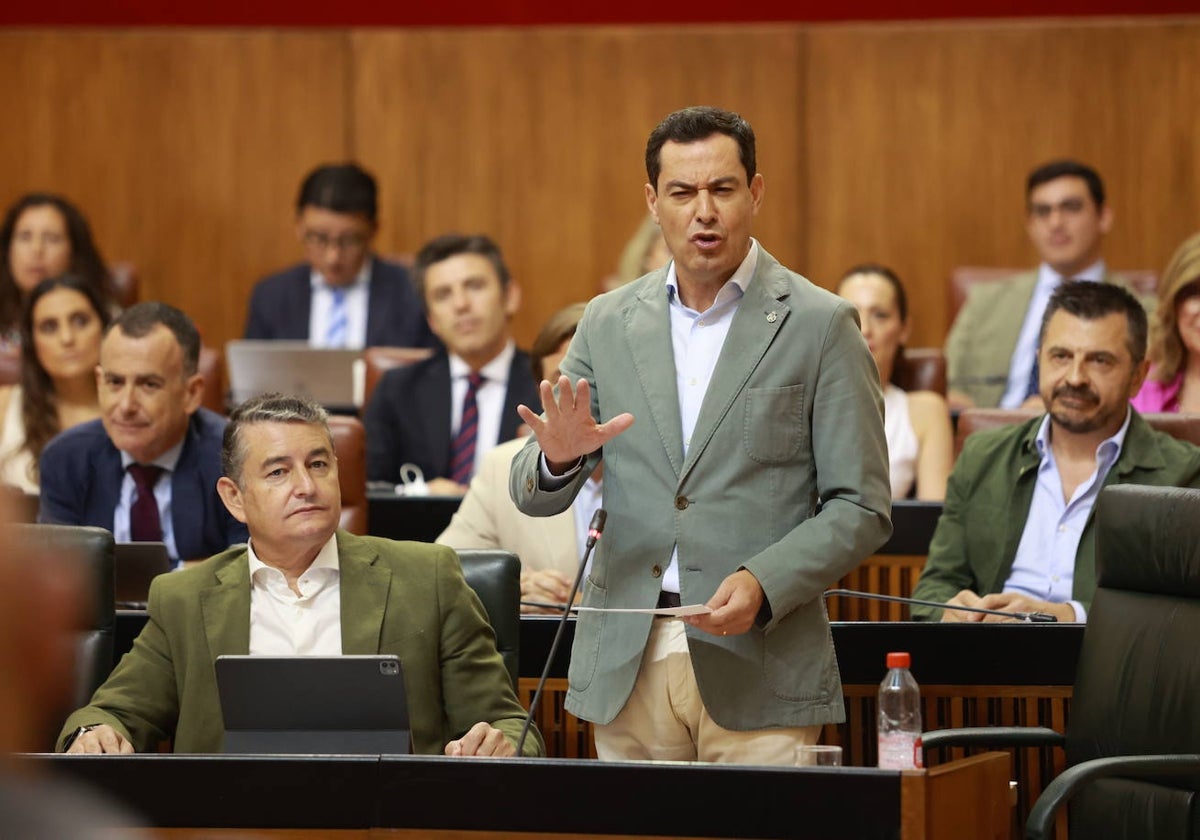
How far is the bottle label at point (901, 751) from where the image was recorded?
7.23 feet

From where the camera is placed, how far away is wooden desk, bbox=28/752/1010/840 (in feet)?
6.68

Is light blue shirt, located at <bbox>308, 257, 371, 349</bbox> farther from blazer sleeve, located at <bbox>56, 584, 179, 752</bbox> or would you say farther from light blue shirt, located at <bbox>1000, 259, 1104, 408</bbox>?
blazer sleeve, located at <bbox>56, 584, 179, 752</bbox>

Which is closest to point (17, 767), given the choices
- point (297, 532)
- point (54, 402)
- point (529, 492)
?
point (529, 492)

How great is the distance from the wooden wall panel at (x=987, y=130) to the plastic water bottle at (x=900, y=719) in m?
4.28

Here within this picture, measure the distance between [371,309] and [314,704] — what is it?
379cm

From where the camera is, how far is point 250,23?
6.92 meters

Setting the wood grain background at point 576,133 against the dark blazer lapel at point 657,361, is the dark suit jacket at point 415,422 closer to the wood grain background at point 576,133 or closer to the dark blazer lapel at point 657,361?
the wood grain background at point 576,133

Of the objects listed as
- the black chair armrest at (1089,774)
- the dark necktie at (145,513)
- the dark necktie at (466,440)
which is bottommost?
the black chair armrest at (1089,774)

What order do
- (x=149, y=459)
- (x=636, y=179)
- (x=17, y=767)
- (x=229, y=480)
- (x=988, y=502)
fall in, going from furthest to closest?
(x=636, y=179) → (x=149, y=459) → (x=988, y=502) → (x=229, y=480) → (x=17, y=767)

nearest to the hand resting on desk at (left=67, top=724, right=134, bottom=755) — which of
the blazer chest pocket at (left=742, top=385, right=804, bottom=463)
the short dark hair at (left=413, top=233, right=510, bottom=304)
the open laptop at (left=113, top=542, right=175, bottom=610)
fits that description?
the open laptop at (left=113, top=542, right=175, bottom=610)

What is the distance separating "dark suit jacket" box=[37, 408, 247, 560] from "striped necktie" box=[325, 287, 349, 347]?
7.25 feet

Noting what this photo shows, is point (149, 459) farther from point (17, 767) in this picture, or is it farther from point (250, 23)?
point (250, 23)

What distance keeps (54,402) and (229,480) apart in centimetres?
207

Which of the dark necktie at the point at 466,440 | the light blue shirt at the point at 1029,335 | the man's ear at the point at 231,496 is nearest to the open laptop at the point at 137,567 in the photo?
the man's ear at the point at 231,496
